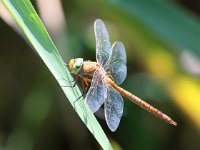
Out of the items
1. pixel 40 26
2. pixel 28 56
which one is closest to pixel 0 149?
pixel 28 56

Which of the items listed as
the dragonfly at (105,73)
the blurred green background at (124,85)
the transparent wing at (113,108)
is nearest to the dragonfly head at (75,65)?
the dragonfly at (105,73)

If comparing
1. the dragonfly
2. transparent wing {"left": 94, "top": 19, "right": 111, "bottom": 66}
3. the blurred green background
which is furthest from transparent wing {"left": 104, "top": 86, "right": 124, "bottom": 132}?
the blurred green background

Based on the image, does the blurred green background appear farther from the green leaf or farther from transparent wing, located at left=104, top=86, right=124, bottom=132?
the green leaf

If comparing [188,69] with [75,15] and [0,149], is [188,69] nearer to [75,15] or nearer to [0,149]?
[75,15]

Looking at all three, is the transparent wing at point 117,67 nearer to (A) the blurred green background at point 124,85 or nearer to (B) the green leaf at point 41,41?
(A) the blurred green background at point 124,85

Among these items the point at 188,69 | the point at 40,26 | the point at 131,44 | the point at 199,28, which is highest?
the point at 40,26

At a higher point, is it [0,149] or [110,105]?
[110,105]

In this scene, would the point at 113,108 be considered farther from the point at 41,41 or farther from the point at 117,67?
the point at 41,41

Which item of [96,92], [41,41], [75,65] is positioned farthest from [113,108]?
[41,41]
